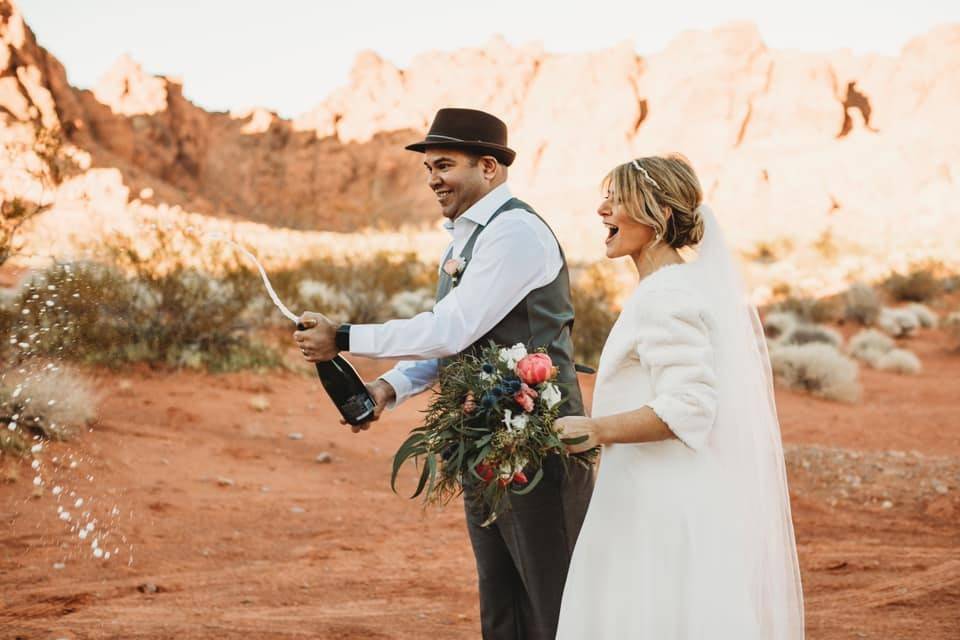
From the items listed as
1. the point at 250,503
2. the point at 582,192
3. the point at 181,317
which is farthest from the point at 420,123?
the point at 250,503

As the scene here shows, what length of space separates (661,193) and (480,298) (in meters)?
0.68

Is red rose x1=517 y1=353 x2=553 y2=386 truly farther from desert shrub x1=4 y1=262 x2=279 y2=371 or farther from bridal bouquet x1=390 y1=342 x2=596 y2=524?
desert shrub x1=4 y1=262 x2=279 y2=371

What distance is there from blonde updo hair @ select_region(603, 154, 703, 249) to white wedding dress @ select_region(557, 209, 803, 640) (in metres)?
0.12

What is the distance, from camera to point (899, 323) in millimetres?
19312

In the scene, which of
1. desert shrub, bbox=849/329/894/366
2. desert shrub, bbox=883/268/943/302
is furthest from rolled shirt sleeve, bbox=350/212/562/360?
desert shrub, bbox=883/268/943/302

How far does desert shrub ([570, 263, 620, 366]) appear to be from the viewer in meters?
14.8

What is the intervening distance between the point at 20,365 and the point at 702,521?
6.99 metres

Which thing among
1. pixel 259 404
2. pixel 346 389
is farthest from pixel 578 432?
pixel 259 404

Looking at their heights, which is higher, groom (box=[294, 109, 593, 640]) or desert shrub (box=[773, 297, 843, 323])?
groom (box=[294, 109, 593, 640])

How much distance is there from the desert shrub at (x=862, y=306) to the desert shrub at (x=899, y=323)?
35cm

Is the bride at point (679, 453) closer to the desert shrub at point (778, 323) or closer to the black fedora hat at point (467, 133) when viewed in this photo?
the black fedora hat at point (467, 133)

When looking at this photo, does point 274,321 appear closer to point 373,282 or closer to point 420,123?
point 373,282

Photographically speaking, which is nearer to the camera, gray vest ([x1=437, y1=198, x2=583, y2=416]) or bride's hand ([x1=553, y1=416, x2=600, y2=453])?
bride's hand ([x1=553, y1=416, x2=600, y2=453])

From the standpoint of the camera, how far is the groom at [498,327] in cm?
275
